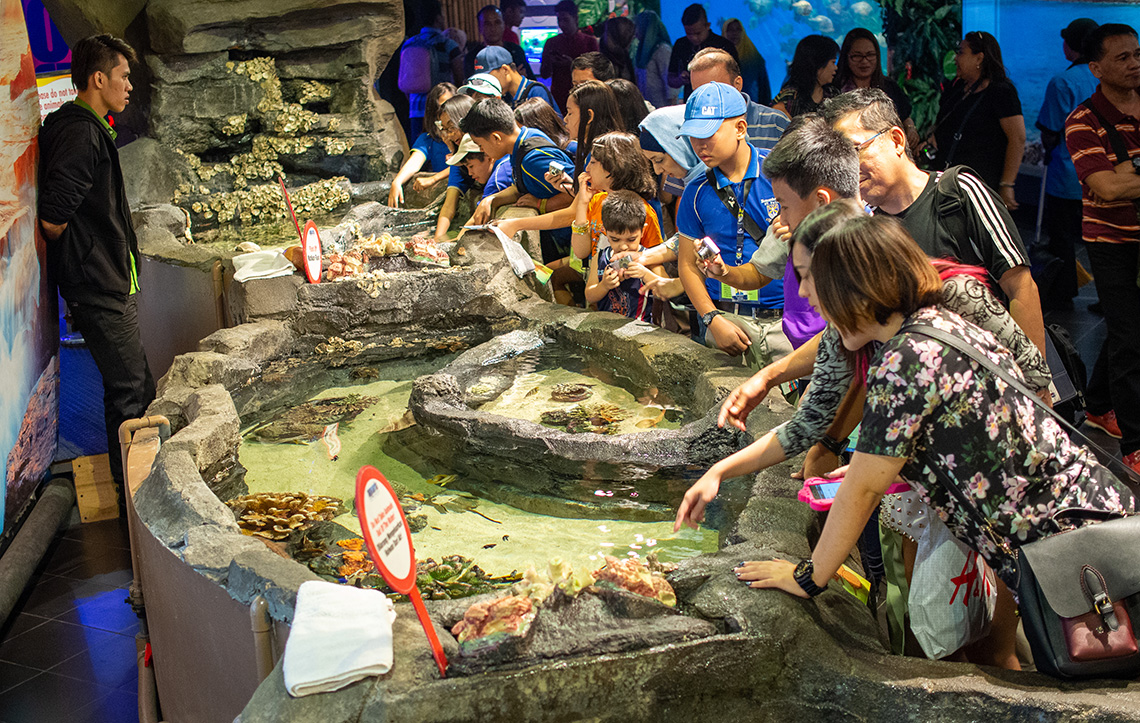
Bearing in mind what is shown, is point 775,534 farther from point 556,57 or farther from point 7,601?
point 556,57

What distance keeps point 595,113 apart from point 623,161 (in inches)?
33.2

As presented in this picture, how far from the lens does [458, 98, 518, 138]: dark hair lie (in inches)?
231

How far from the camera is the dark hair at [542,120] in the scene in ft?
20.7

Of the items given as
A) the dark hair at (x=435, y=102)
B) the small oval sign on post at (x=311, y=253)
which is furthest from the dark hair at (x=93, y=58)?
the dark hair at (x=435, y=102)

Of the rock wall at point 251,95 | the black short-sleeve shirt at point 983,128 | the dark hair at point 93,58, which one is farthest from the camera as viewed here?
the rock wall at point 251,95

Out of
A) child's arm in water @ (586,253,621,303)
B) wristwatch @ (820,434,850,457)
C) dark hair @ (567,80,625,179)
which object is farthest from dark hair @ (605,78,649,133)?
wristwatch @ (820,434,850,457)

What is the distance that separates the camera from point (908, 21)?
7.25 meters

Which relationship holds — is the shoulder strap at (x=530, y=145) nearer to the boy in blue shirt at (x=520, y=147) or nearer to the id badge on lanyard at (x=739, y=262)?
the boy in blue shirt at (x=520, y=147)

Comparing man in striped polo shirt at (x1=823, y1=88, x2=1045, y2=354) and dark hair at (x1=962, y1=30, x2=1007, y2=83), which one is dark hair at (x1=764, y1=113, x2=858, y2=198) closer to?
man in striped polo shirt at (x1=823, y1=88, x2=1045, y2=354)

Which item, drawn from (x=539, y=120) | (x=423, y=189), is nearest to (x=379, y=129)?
(x=423, y=189)

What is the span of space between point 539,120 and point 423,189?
6.30 ft

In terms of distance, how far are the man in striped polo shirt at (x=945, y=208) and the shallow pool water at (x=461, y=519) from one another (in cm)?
121

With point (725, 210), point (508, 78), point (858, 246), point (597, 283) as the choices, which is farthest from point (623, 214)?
point (508, 78)

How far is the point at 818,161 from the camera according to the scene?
283cm
